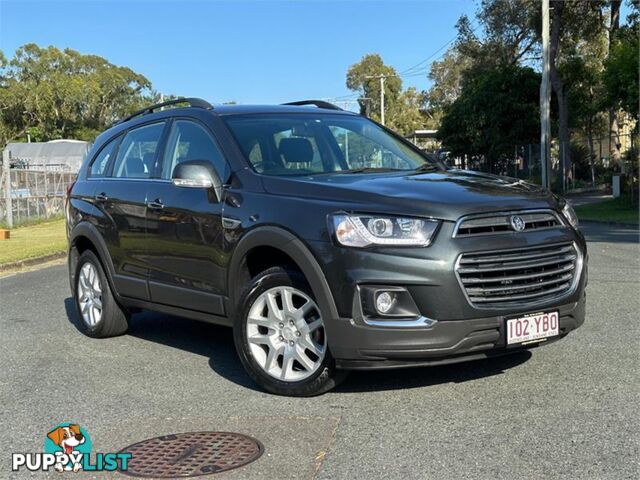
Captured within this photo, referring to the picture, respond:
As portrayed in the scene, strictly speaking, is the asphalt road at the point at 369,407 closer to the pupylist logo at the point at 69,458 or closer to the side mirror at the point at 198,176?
the pupylist logo at the point at 69,458

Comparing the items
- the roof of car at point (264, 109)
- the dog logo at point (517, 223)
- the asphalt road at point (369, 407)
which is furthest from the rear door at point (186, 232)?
the dog logo at point (517, 223)

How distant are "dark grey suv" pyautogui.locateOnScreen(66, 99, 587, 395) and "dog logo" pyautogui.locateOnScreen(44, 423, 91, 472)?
1.16m

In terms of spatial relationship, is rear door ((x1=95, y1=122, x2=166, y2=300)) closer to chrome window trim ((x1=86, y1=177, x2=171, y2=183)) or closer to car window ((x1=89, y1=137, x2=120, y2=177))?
chrome window trim ((x1=86, y1=177, x2=171, y2=183))

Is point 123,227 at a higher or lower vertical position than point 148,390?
higher

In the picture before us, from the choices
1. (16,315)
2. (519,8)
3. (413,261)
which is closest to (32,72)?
(519,8)

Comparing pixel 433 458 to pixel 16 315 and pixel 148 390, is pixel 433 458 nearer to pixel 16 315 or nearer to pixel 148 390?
pixel 148 390

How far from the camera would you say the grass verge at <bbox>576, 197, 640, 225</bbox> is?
18.7 m

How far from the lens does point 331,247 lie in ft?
14.8

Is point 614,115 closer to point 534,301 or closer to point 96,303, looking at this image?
point 96,303

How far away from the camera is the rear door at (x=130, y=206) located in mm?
6184

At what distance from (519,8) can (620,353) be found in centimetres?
3372

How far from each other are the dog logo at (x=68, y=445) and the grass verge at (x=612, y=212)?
15738 mm

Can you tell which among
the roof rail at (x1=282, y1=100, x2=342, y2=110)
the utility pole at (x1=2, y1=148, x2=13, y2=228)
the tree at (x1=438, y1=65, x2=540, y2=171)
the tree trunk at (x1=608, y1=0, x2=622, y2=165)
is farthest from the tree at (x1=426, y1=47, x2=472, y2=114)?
the roof rail at (x1=282, y1=100, x2=342, y2=110)

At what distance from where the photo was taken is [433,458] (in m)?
3.79
